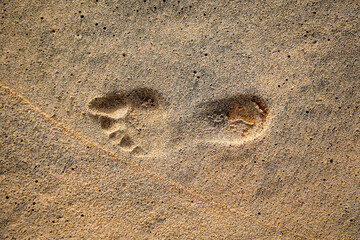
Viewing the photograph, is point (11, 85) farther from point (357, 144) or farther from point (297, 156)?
point (357, 144)

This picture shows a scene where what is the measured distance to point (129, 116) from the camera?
149 centimetres

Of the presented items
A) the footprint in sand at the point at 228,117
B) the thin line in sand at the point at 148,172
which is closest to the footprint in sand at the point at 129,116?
the thin line in sand at the point at 148,172

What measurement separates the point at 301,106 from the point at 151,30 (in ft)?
3.76

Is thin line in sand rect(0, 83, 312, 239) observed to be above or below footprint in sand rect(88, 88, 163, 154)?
below

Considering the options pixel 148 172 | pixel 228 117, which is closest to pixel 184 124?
pixel 228 117

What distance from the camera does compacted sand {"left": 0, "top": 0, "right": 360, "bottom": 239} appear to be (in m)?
1.47

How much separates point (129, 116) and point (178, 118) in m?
0.33

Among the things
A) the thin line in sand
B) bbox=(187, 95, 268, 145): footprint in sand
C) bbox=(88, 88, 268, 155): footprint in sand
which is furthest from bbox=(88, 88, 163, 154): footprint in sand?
bbox=(187, 95, 268, 145): footprint in sand

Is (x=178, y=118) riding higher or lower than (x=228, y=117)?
lower

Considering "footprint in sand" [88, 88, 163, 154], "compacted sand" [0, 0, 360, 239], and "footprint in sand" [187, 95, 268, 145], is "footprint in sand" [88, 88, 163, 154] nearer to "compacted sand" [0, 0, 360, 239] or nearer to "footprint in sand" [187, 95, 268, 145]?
"compacted sand" [0, 0, 360, 239]

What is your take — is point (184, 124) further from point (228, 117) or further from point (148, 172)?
point (148, 172)

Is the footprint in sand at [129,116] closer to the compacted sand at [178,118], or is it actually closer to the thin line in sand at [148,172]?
the compacted sand at [178,118]

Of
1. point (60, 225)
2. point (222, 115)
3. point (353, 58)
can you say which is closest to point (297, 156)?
point (222, 115)

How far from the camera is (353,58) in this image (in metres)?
1.55
